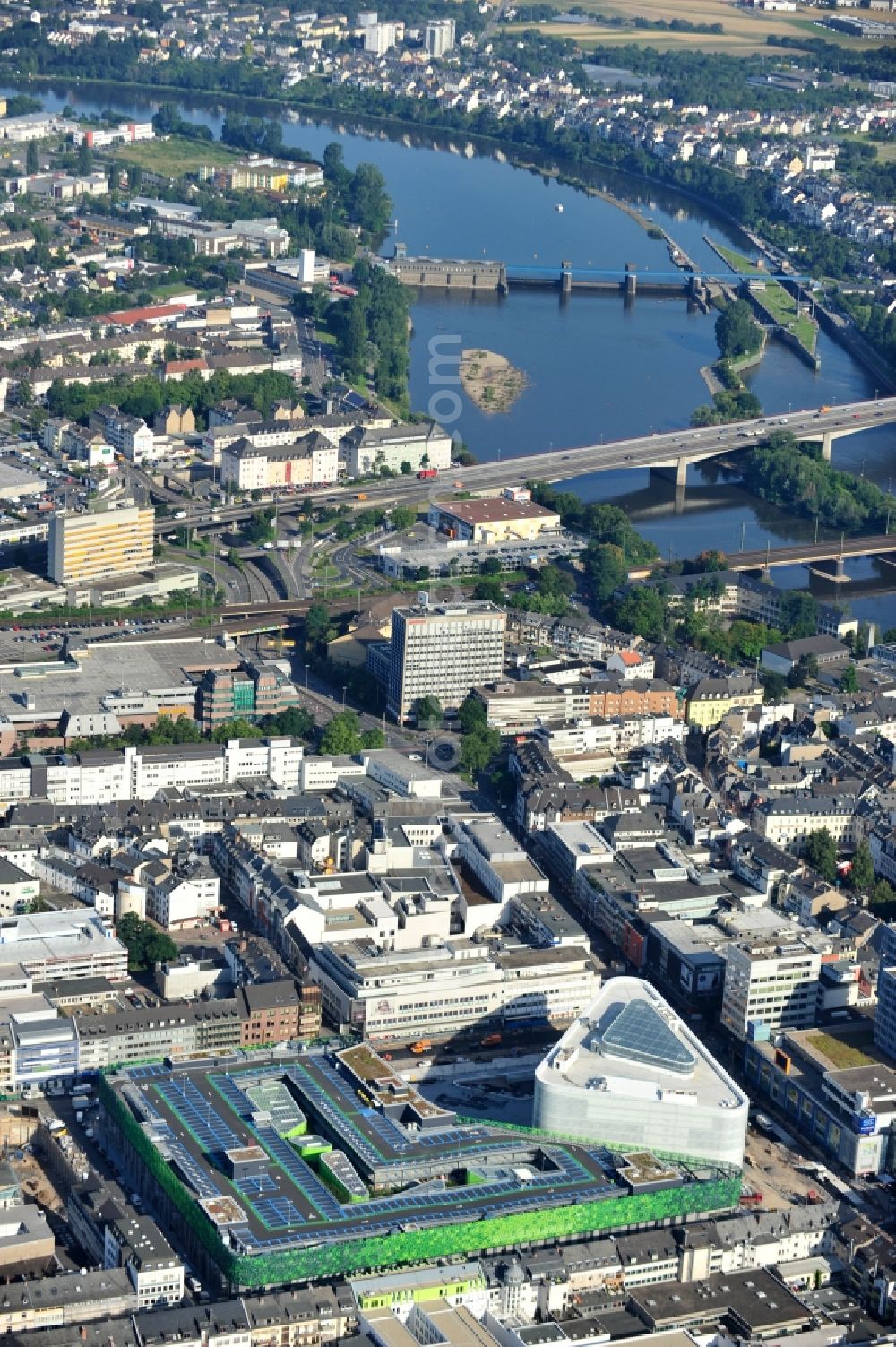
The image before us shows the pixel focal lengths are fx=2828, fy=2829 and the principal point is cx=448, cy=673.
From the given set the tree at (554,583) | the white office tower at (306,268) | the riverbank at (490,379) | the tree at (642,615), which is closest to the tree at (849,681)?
the tree at (642,615)

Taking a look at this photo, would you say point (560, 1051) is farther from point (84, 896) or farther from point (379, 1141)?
point (84, 896)

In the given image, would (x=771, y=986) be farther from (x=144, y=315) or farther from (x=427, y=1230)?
(x=144, y=315)

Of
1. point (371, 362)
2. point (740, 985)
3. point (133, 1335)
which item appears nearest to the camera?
point (133, 1335)

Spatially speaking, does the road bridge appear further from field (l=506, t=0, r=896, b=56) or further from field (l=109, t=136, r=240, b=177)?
field (l=506, t=0, r=896, b=56)

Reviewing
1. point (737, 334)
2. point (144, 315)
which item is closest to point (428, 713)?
point (144, 315)

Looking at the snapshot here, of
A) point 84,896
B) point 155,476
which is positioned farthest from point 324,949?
point 155,476

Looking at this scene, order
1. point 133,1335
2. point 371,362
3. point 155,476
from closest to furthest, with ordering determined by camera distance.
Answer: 1. point 133,1335
2. point 155,476
3. point 371,362

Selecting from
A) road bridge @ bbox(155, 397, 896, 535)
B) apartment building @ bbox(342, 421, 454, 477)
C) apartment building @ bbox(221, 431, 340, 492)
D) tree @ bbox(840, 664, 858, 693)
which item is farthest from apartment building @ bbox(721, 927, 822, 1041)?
apartment building @ bbox(342, 421, 454, 477)

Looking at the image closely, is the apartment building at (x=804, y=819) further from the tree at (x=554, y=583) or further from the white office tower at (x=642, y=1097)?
the tree at (x=554, y=583)
